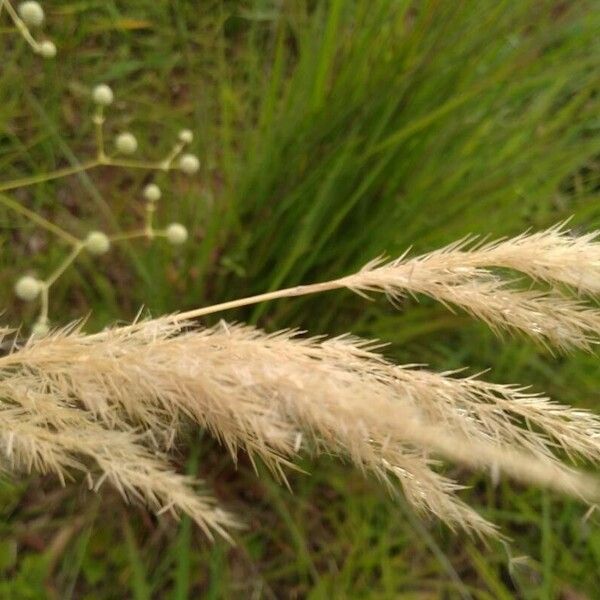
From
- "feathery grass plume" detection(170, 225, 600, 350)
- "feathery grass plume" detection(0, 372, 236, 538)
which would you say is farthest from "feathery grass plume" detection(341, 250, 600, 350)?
"feathery grass plume" detection(0, 372, 236, 538)

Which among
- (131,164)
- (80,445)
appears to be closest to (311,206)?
(131,164)

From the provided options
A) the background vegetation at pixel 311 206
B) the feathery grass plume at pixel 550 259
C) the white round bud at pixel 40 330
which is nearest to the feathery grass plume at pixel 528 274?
the feathery grass plume at pixel 550 259

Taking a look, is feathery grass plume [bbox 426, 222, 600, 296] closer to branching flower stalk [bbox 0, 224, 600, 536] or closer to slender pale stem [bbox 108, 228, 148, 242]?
branching flower stalk [bbox 0, 224, 600, 536]

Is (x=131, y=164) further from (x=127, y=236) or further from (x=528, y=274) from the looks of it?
(x=528, y=274)

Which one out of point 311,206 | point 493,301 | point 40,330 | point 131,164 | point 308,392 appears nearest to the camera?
point 308,392

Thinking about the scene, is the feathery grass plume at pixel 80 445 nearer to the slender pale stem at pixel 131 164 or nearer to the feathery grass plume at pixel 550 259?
the feathery grass plume at pixel 550 259

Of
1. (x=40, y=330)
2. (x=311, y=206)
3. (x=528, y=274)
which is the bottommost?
(x=40, y=330)

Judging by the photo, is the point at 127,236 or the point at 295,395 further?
the point at 127,236
